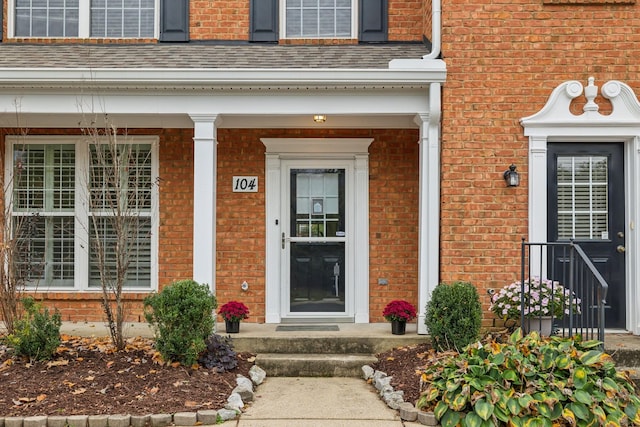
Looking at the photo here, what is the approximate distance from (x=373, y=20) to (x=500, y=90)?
1910mm

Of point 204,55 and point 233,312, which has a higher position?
point 204,55

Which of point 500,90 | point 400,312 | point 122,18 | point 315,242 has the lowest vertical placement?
point 400,312

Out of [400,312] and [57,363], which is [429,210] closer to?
[400,312]

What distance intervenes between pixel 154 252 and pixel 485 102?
166 inches

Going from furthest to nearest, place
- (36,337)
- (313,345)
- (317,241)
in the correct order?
(317,241), (313,345), (36,337)

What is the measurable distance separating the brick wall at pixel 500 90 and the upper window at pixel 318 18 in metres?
1.59

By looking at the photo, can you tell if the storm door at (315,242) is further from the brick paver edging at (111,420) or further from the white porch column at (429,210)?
the brick paver edging at (111,420)

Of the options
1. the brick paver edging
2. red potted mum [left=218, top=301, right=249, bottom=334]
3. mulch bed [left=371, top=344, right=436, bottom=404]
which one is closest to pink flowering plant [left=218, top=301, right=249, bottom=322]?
red potted mum [left=218, top=301, right=249, bottom=334]

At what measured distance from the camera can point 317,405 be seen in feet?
15.1

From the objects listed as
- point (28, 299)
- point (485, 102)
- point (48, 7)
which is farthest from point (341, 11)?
point (28, 299)

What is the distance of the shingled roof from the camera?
604 cm

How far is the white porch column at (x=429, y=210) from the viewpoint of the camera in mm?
5789

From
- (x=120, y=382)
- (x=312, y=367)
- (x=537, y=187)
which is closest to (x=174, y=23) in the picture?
(x=120, y=382)

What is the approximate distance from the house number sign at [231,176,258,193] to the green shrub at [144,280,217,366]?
6.58ft
